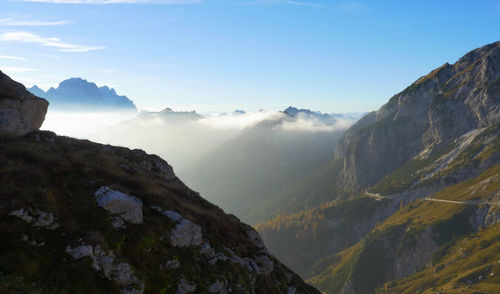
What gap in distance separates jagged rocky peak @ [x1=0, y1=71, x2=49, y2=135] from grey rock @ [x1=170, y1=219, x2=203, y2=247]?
30.9 m

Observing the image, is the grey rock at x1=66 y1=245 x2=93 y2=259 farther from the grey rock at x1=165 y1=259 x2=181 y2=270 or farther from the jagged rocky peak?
the jagged rocky peak

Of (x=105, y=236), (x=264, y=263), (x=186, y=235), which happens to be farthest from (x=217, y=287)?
(x=264, y=263)

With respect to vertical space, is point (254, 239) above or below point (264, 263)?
above

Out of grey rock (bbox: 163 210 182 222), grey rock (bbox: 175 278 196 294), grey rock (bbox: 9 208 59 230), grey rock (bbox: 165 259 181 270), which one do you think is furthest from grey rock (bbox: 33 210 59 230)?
grey rock (bbox: 163 210 182 222)

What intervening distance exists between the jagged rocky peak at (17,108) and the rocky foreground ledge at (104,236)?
40.4 feet

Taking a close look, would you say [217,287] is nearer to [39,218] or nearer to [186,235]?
[186,235]

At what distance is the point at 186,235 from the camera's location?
82.8ft

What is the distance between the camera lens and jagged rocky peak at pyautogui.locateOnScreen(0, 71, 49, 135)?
42144 millimetres

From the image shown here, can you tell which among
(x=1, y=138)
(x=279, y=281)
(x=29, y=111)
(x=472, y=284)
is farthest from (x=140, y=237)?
(x=472, y=284)

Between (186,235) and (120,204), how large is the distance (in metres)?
6.05

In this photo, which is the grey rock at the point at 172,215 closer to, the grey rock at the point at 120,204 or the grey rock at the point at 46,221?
the grey rock at the point at 120,204

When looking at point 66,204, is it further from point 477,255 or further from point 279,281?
point 477,255

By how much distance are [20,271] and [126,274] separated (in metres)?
5.60

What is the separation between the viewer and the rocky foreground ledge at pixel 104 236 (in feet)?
53.8
